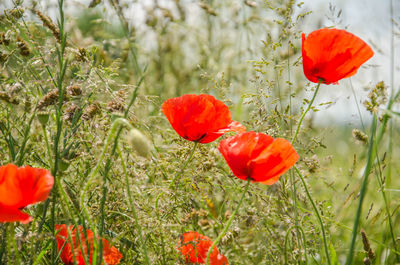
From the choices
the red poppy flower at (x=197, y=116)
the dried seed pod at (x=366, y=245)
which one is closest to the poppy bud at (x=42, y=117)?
the red poppy flower at (x=197, y=116)

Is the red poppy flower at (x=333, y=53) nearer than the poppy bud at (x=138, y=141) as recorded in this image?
No

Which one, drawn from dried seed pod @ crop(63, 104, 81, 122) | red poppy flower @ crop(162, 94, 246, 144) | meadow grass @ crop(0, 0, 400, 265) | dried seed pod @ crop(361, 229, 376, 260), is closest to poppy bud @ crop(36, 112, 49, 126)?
meadow grass @ crop(0, 0, 400, 265)

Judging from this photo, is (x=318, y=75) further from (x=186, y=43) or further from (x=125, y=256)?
(x=186, y=43)

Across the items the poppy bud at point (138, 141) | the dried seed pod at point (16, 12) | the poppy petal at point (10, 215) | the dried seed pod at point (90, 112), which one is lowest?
the poppy petal at point (10, 215)

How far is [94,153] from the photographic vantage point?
900 mm

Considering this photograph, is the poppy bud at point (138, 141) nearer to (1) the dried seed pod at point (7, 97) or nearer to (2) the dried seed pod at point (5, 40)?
(1) the dried seed pod at point (7, 97)

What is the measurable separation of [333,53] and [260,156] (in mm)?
306

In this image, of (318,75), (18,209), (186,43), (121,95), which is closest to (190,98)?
(121,95)

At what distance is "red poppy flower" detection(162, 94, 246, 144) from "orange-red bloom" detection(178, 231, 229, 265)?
0.22m

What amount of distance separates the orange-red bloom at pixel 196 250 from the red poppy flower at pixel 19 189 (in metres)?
0.33

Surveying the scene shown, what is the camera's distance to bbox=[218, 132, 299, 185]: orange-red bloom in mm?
753

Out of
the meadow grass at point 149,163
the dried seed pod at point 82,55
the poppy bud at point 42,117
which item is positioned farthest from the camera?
the dried seed pod at point 82,55

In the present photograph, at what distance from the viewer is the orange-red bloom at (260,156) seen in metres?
0.75

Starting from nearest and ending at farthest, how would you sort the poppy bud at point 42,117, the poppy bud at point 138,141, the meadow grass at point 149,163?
the poppy bud at point 138,141 < the poppy bud at point 42,117 < the meadow grass at point 149,163
